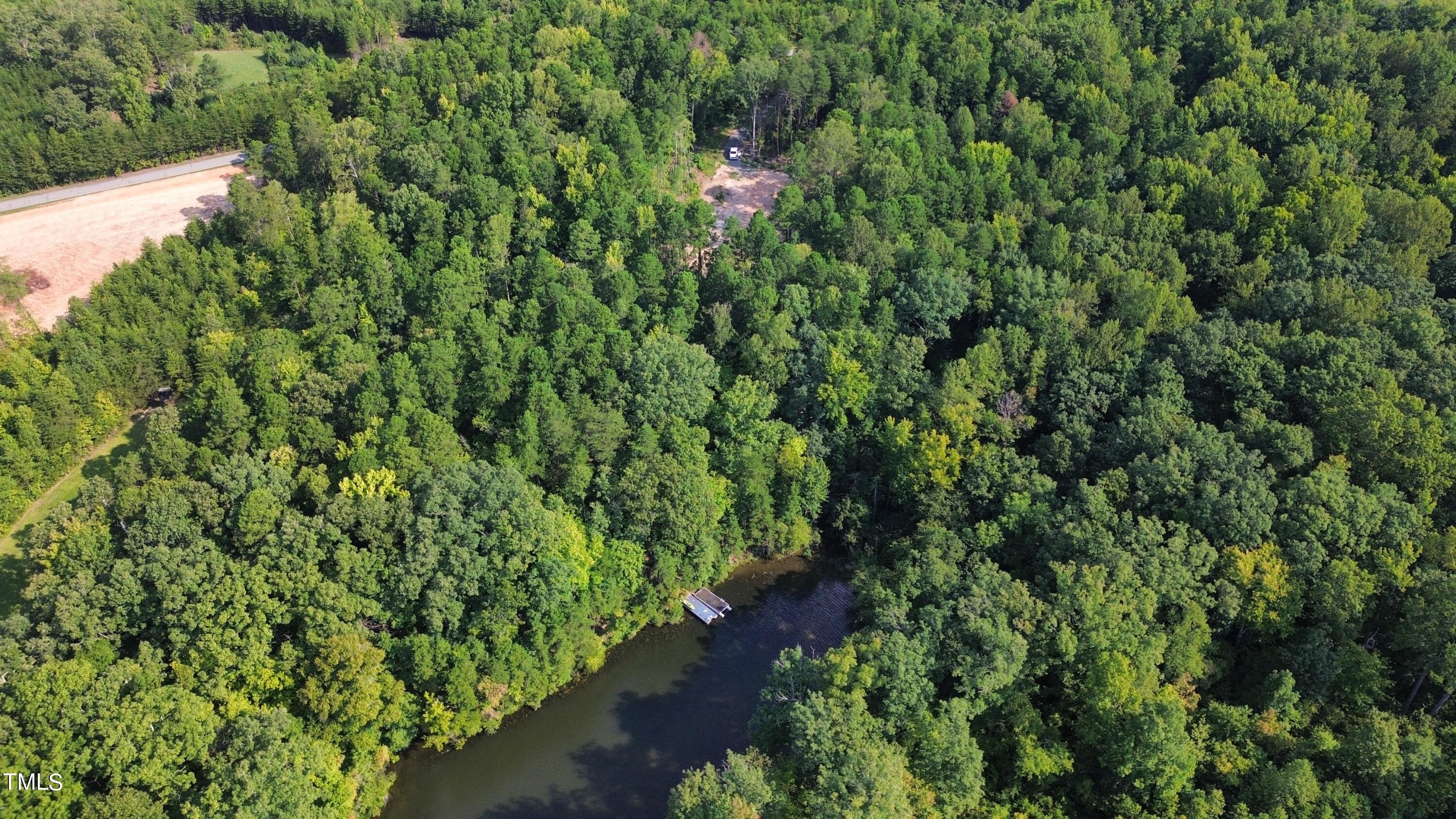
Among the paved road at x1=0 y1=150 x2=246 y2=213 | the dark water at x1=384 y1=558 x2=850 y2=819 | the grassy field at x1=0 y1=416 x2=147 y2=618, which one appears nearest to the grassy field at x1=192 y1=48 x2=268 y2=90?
the paved road at x1=0 y1=150 x2=246 y2=213

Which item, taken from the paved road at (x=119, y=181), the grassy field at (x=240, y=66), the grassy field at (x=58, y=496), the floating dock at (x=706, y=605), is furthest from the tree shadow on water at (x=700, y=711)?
the grassy field at (x=240, y=66)

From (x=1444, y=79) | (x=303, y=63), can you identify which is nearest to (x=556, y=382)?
(x=303, y=63)

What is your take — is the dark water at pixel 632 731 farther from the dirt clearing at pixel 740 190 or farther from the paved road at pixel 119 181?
the paved road at pixel 119 181

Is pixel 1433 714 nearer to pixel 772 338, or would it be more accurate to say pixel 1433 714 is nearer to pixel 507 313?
pixel 772 338

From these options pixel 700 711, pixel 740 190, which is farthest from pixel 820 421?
pixel 740 190

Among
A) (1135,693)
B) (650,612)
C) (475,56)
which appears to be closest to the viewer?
(1135,693)
